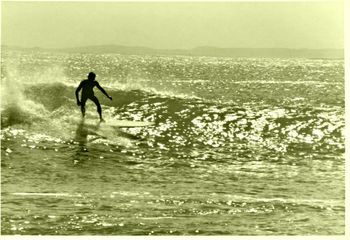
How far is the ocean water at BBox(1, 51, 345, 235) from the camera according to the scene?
686cm

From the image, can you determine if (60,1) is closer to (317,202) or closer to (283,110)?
(317,202)

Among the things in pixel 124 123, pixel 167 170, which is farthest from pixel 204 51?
pixel 167 170

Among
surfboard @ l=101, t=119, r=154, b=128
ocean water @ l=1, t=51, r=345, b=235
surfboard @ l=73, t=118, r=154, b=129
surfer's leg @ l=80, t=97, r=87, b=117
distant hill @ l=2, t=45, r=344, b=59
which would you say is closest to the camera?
ocean water @ l=1, t=51, r=345, b=235

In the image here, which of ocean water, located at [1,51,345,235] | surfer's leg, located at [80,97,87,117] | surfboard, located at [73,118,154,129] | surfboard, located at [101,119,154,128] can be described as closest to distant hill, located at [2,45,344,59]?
ocean water, located at [1,51,345,235]

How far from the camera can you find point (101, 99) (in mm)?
13586

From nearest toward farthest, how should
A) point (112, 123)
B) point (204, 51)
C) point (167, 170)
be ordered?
point (167, 170) < point (204, 51) < point (112, 123)

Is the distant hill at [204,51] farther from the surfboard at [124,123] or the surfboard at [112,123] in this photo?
the surfboard at [124,123]

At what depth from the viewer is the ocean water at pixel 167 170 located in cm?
686

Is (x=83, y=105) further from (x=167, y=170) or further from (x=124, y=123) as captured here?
(x=167, y=170)

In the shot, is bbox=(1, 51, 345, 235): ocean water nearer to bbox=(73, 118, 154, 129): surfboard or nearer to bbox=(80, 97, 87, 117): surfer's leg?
bbox=(73, 118, 154, 129): surfboard

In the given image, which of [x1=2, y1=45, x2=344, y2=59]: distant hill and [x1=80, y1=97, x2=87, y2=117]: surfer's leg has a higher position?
[x1=2, y1=45, x2=344, y2=59]: distant hill

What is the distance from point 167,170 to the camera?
855cm
